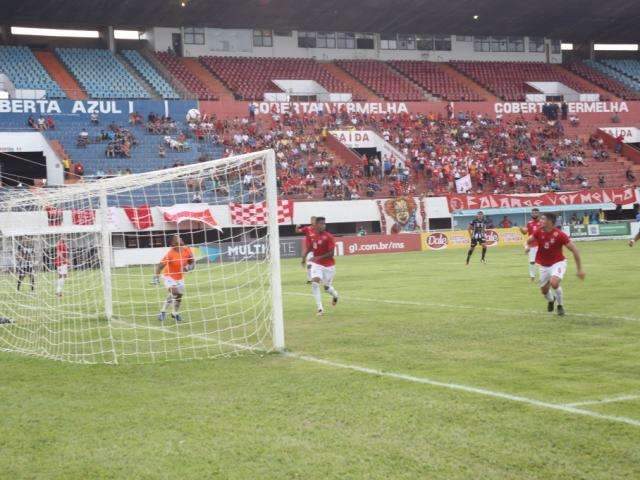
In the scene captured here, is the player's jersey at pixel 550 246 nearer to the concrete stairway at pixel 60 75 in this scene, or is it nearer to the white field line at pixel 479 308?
the white field line at pixel 479 308

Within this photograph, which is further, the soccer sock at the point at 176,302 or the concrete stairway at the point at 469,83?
the concrete stairway at the point at 469,83

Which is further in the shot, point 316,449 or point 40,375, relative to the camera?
point 40,375

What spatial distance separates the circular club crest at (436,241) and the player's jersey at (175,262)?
30.2 m

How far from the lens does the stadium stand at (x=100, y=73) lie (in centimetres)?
5559

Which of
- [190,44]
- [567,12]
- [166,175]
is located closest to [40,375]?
[166,175]

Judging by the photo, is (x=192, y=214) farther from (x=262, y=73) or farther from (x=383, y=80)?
(x=383, y=80)

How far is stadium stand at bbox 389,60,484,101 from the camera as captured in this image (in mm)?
65438

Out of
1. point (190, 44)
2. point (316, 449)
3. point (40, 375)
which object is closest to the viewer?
point (316, 449)

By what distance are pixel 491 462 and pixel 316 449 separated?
1428 mm

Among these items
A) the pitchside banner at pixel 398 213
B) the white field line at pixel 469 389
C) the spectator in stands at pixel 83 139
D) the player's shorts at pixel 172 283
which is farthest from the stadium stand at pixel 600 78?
the white field line at pixel 469 389

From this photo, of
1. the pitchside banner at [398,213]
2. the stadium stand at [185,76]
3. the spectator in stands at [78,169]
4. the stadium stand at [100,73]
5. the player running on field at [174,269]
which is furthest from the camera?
the stadium stand at [185,76]

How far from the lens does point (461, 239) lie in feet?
153

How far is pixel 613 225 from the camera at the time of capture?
1948 inches

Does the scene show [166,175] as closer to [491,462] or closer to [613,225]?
[491,462]
